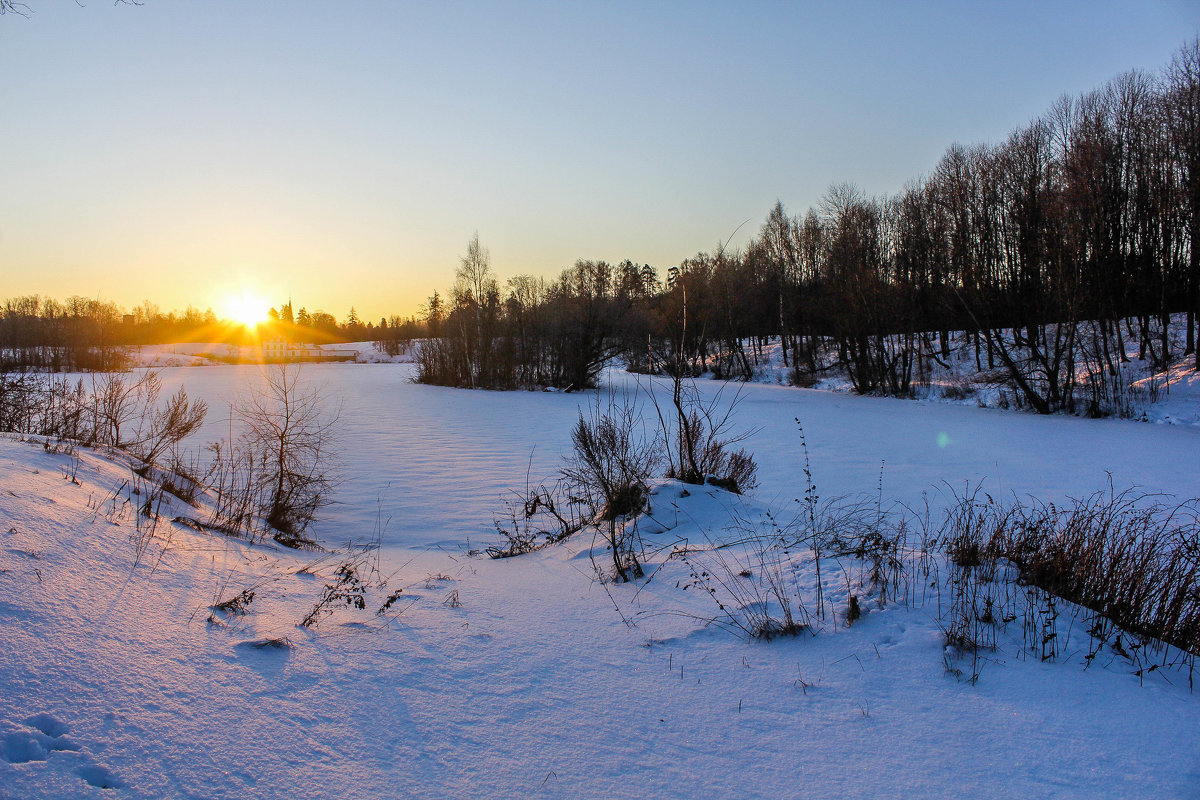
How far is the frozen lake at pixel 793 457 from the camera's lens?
31.0ft

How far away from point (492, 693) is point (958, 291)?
88.4ft

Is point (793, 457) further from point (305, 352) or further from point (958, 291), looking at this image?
point (305, 352)

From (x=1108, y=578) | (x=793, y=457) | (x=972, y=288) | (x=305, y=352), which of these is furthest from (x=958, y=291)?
(x=305, y=352)

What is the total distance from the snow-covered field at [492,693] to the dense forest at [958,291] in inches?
143

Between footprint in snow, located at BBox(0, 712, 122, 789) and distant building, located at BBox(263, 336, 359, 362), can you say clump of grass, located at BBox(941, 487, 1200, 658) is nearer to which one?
footprint in snow, located at BBox(0, 712, 122, 789)

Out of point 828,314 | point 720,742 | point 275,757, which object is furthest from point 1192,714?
point 828,314

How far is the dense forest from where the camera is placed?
19.6 m

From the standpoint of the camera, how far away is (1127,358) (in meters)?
22.5

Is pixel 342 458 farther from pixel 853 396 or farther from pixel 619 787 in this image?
pixel 853 396

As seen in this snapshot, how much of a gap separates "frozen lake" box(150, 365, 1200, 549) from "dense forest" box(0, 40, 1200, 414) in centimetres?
351

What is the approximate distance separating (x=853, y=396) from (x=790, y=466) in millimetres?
19673

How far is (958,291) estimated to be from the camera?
24125 millimetres

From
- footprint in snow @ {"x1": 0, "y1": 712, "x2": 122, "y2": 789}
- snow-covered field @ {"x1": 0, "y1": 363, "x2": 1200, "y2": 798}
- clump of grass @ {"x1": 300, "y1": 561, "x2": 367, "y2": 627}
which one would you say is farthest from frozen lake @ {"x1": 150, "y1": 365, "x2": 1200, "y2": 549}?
footprint in snow @ {"x1": 0, "y1": 712, "x2": 122, "y2": 789}

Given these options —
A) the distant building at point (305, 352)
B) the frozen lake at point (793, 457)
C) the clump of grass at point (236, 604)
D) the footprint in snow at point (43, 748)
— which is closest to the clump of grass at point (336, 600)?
the clump of grass at point (236, 604)
